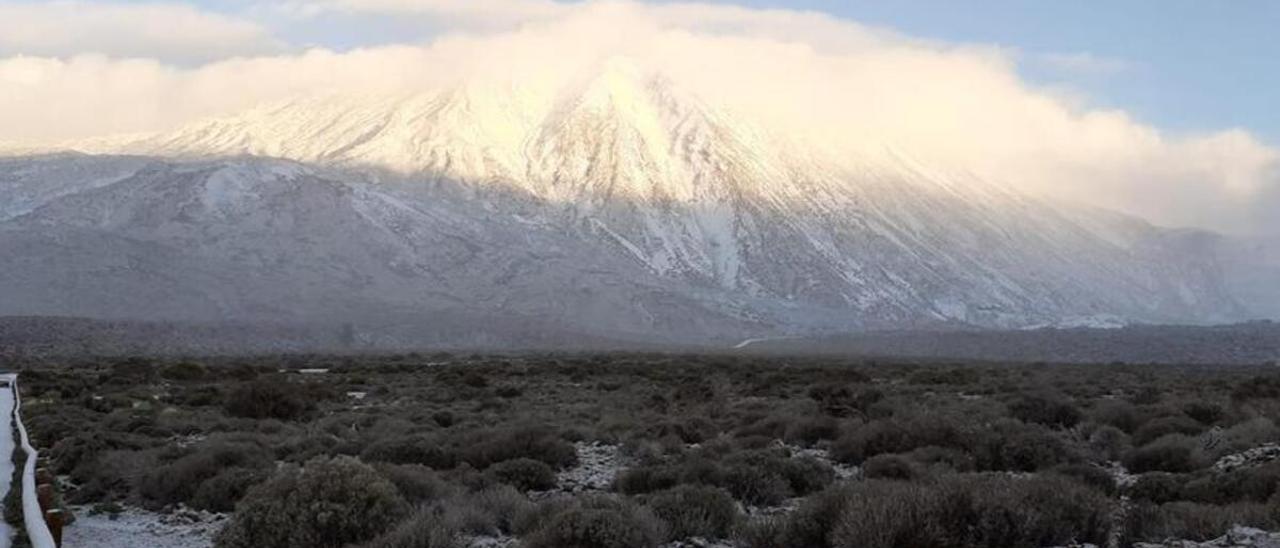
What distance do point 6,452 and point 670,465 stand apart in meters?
11.2

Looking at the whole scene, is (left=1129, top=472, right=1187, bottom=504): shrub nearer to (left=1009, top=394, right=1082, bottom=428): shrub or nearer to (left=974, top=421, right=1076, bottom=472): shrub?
(left=974, top=421, right=1076, bottom=472): shrub

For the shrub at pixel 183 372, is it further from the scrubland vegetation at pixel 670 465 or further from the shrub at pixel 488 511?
the shrub at pixel 488 511

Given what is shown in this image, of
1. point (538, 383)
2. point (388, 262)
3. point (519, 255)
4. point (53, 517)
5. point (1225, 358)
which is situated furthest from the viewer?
point (519, 255)

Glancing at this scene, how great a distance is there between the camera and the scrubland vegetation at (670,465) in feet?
38.5

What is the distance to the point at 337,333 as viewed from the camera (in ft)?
389

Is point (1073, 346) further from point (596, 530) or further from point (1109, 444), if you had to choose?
point (596, 530)

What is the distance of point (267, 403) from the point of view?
91.3ft

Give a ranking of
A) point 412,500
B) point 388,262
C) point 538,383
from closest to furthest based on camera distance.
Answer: point 412,500 → point 538,383 → point 388,262

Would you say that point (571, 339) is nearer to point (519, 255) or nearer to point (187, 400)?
point (519, 255)

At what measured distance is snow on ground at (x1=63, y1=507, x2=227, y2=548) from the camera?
43.1 feet

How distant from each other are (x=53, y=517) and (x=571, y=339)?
115 m

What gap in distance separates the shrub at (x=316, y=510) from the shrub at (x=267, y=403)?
50.3 feet

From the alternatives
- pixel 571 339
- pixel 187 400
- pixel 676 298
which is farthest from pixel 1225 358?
pixel 187 400

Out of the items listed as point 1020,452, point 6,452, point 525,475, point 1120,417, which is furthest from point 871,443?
point 6,452
